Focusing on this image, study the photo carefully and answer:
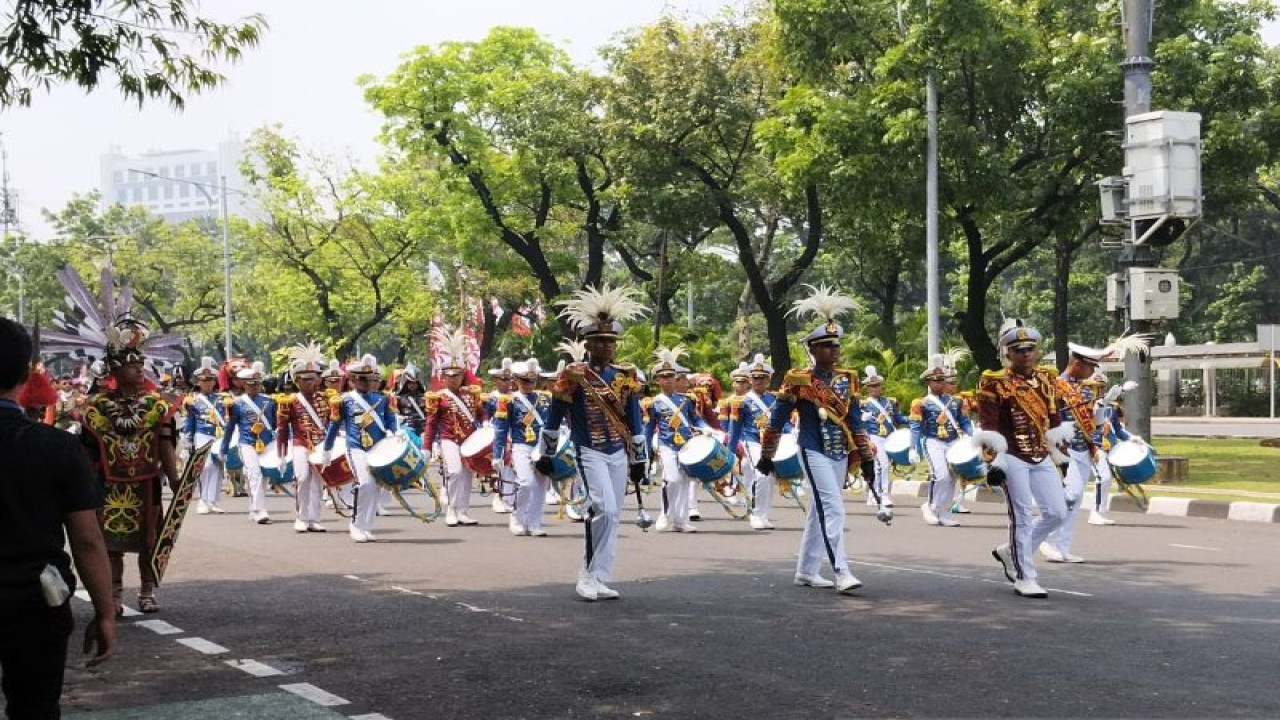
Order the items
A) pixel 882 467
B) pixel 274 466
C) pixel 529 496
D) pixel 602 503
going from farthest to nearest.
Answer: pixel 882 467 < pixel 274 466 < pixel 529 496 < pixel 602 503

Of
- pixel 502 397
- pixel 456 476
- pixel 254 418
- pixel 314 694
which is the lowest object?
pixel 314 694

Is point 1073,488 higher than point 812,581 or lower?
higher

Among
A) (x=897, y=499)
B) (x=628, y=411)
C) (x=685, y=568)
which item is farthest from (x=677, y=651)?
(x=897, y=499)

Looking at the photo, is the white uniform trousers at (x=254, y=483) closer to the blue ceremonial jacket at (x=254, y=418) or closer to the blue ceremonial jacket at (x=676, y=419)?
the blue ceremonial jacket at (x=254, y=418)

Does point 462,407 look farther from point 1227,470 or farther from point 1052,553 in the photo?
point 1227,470

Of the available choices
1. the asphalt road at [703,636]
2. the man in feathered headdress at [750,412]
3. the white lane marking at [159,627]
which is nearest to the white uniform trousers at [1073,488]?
the asphalt road at [703,636]

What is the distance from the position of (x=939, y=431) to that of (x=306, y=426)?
726 cm

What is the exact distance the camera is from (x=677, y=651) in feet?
27.5

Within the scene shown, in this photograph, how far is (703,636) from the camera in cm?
888

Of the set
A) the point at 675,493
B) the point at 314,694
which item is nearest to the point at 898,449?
the point at 675,493

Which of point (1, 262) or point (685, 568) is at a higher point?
point (1, 262)

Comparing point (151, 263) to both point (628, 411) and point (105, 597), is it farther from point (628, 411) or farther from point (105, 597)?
point (105, 597)

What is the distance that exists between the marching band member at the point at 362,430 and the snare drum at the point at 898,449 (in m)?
6.85

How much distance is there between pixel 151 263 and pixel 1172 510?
5277 cm
